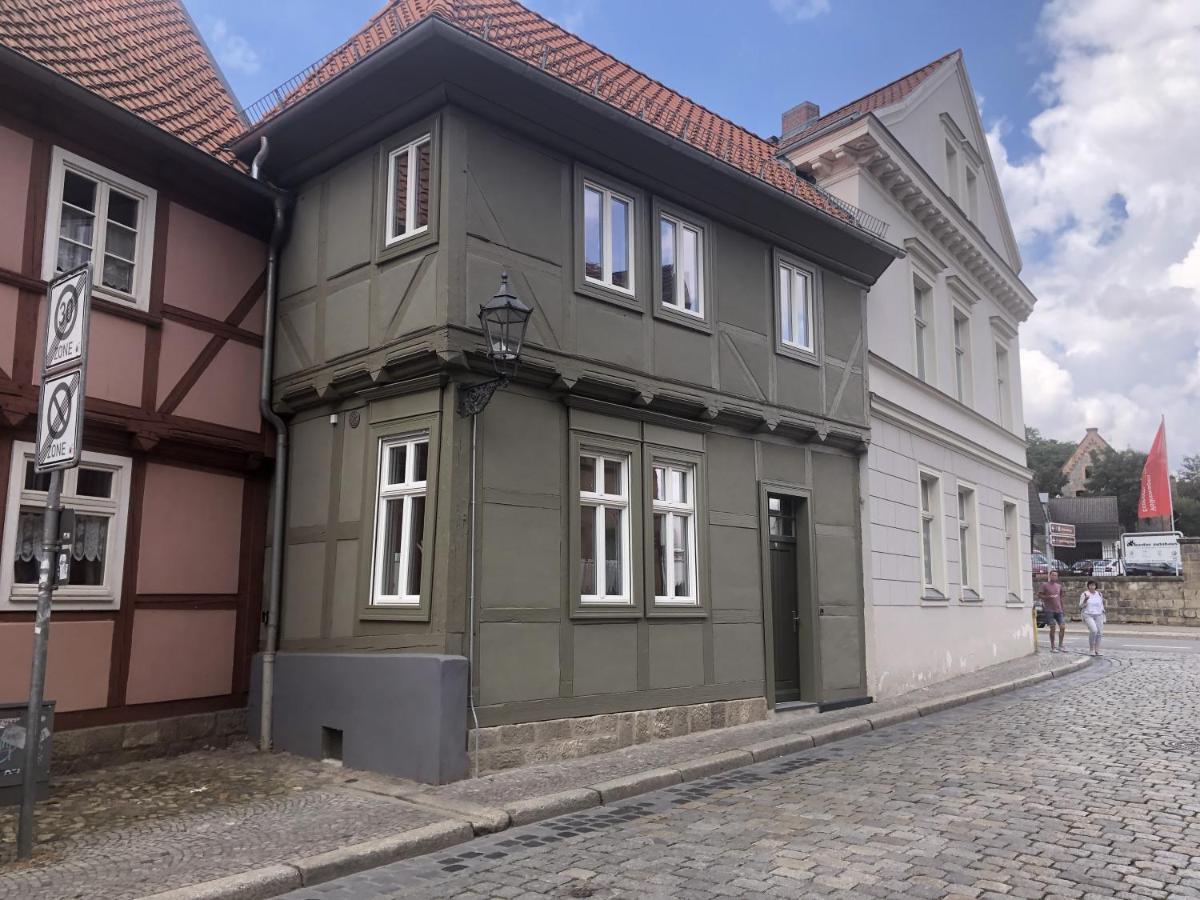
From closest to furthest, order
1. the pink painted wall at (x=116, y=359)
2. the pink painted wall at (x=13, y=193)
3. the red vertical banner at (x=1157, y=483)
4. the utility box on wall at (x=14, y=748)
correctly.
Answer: the utility box on wall at (x=14, y=748), the pink painted wall at (x=13, y=193), the pink painted wall at (x=116, y=359), the red vertical banner at (x=1157, y=483)

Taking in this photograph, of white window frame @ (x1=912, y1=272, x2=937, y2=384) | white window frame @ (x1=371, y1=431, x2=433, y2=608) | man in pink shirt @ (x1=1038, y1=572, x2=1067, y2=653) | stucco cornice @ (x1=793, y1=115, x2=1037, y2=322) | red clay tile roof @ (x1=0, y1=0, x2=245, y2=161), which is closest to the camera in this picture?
white window frame @ (x1=371, y1=431, x2=433, y2=608)

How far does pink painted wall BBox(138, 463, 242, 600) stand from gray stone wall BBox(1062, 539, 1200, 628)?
34.6 meters

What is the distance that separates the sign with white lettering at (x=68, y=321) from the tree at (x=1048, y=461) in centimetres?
8941

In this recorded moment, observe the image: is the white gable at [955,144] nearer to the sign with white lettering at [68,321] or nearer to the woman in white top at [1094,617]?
the woman in white top at [1094,617]

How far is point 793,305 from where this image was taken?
519 inches

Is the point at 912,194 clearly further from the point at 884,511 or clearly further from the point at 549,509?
the point at 549,509

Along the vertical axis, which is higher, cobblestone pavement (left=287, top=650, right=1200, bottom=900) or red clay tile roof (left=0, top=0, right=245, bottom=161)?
red clay tile roof (left=0, top=0, right=245, bottom=161)

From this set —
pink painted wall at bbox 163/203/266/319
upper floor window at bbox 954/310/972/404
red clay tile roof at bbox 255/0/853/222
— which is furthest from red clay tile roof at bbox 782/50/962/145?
pink painted wall at bbox 163/203/266/319

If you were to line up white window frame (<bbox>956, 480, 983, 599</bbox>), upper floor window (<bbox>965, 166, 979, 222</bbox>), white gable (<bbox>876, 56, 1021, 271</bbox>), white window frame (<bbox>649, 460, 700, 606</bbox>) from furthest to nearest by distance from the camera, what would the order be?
upper floor window (<bbox>965, 166, 979, 222</bbox>), white window frame (<bbox>956, 480, 983, 599</bbox>), white gable (<bbox>876, 56, 1021, 271</bbox>), white window frame (<bbox>649, 460, 700, 606</bbox>)

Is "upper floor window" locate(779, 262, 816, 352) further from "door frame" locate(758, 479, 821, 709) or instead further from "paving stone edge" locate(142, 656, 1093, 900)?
"paving stone edge" locate(142, 656, 1093, 900)

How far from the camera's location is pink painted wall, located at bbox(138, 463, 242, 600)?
9.78 meters

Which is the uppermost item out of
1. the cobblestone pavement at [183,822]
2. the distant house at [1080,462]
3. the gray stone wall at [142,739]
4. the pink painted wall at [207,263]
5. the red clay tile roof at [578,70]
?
the distant house at [1080,462]

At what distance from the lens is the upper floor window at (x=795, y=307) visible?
12.9m

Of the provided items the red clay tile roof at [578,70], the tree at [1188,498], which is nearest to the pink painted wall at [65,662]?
the red clay tile roof at [578,70]
